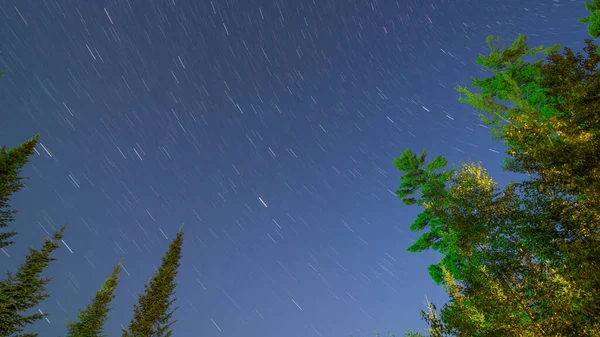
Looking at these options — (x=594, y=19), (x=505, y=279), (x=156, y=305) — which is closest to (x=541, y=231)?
(x=505, y=279)

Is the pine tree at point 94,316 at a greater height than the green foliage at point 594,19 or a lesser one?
lesser

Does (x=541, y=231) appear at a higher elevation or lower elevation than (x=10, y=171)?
lower

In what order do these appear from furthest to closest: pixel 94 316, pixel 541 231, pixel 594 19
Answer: pixel 94 316, pixel 594 19, pixel 541 231

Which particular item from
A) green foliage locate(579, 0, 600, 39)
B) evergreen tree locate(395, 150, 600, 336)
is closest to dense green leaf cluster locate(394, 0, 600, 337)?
evergreen tree locate(395, 150, 600, 336)

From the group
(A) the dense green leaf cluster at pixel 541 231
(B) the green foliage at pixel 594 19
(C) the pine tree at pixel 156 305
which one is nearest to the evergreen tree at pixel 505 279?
(A) the dense green leaf cluster at pixel 541 231

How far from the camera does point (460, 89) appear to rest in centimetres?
1784

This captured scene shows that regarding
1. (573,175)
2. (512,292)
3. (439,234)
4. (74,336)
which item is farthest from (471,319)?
(74,336)

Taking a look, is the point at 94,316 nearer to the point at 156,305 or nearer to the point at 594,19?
the point at 156,305

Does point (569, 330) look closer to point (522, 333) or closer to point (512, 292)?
point (522, 333)

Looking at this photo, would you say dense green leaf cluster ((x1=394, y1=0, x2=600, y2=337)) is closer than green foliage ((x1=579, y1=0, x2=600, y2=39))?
Yes

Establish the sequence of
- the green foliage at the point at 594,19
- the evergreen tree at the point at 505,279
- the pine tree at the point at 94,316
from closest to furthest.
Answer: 1. the evergreen tree at the point at 505,279
2. the green foliage at the point at 594,19
3. the pine tree at the point at 94,316

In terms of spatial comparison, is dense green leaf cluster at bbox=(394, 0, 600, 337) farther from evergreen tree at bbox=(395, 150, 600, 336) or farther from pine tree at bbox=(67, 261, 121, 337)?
pine tree at bbox=(67, 261, 121, 337)

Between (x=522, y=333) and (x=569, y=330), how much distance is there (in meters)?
1.04

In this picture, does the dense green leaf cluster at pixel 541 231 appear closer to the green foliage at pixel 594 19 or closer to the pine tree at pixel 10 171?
the green foliage at pixel 594 19
